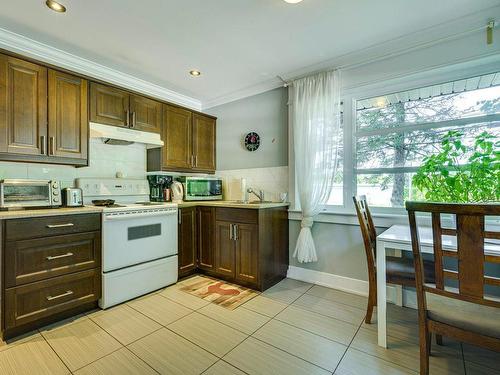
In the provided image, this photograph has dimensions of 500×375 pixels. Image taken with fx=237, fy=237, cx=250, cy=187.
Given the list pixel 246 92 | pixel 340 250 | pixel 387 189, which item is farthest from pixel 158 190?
pixel 387 189

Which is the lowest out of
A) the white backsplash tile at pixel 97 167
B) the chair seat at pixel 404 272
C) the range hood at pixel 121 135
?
the chair seat at pixel 404 272

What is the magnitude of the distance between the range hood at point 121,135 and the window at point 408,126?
234cm

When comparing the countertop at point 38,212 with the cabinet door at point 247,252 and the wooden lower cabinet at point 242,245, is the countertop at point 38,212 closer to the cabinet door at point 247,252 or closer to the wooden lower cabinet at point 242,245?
the wooden lower cabinet at point 242,245

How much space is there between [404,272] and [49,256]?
9.05 feet

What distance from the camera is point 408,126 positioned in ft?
7.65

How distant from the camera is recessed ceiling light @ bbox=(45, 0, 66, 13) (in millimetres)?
1714

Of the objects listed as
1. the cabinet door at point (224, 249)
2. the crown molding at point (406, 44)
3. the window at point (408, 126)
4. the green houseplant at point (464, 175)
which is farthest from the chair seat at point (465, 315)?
the crown molding at point (406, 44)

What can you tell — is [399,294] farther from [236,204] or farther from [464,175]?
[236,204]

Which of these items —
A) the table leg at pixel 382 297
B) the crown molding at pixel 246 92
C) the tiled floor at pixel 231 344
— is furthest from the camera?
the crown molding at pixel 246 92

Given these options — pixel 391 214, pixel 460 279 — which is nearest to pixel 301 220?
pixel 391 214

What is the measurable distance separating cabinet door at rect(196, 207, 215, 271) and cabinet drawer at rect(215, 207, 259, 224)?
0.39 feet

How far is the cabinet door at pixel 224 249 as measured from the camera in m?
2.73

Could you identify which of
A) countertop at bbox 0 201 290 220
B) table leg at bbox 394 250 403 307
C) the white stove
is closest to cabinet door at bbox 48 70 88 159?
the white stove

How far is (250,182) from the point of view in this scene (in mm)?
3338
